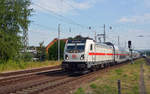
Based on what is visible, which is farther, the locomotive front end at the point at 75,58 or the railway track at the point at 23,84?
the locomotive front end at the point at 75,58

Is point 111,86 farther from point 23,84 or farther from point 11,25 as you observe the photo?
point 11,25

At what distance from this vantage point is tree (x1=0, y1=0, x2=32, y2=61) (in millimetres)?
23500

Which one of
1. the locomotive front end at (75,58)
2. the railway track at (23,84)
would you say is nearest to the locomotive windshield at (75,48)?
the locomotive front end at (75,58)

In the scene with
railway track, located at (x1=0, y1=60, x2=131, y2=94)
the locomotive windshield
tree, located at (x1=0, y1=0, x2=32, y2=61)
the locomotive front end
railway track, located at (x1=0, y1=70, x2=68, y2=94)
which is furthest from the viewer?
tree, located at (x1=0, y1=0, x2=32, y2=61)

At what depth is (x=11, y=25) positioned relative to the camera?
2500cm

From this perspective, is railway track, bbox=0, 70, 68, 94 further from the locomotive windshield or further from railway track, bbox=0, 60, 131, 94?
the locomotive windshield

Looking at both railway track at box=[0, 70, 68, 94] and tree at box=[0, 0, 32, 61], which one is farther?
tree at box=[0, 0, 32, 61]

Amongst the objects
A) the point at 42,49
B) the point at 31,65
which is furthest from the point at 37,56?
the point at 31,65

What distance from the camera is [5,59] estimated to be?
81.8 feet

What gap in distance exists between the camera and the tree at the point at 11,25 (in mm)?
23500

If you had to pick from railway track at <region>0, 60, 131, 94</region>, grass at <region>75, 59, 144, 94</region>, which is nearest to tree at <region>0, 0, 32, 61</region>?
railway track at <region>0, 60, 131, 94</region>

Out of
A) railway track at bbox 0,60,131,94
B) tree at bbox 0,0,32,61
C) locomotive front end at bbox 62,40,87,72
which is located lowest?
railway track at bbox 0,60,131,94

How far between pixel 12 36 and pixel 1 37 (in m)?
1.38

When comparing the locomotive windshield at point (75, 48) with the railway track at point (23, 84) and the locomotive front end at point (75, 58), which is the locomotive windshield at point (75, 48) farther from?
the railway track at point (23, 84)
